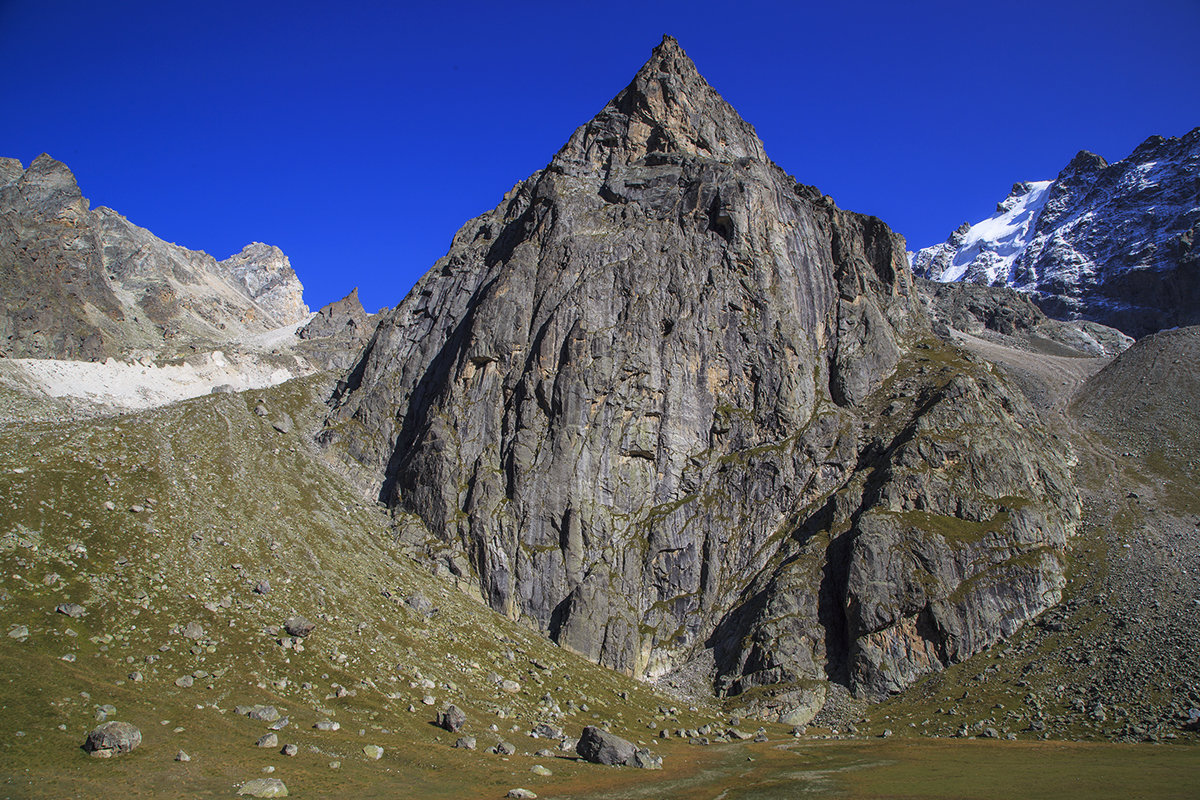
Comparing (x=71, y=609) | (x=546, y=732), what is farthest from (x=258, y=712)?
(x=546, y=732)

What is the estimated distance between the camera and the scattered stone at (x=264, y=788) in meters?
33.3

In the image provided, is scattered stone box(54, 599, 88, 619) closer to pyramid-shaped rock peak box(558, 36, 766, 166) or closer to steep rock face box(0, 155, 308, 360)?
pyramid-shaped rock peak box(558, 36, 766, 166)

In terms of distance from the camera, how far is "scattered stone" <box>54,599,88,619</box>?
46.0 m

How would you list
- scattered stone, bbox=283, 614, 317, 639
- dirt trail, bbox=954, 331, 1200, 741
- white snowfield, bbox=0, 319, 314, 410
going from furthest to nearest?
1. white snowfield, bbox=0, 319, 314, 410
2. dirt trail, bbox=954, 331, 1200, 741
3. scattered stone, bbox=283, 614, 317, 639

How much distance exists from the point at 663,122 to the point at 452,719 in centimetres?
11935

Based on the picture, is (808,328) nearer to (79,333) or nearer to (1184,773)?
(1184,773)

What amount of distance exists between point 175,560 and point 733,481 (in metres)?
68.7

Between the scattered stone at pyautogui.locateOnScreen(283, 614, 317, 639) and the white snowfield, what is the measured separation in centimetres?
8868

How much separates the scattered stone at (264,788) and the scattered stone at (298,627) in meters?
22.4

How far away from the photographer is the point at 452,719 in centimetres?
5197

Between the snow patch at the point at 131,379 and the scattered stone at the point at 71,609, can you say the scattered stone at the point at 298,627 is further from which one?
the snow patch at the point at 131,379

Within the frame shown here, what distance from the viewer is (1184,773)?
39094 millimetres

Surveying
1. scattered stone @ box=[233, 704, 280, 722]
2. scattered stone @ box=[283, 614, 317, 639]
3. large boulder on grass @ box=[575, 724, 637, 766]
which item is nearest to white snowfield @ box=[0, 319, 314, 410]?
scattered stone @ box=[283, 614, 317, 639]

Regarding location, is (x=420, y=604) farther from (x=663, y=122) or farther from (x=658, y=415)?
(x=663, y=122)
